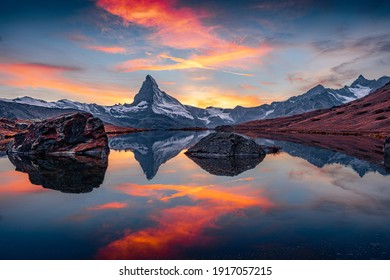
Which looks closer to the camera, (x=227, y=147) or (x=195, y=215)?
(x=195, y=215)

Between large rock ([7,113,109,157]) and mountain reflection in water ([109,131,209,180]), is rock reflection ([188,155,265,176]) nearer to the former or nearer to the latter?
mountain reflection in water ([109,131,209,180])

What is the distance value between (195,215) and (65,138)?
38482 millimetres

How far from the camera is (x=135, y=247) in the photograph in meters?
14.1

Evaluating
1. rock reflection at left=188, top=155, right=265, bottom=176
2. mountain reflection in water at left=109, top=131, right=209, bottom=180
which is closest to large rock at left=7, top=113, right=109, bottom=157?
mountain reflection in water at left=109, top=131, right=209, bottom=180

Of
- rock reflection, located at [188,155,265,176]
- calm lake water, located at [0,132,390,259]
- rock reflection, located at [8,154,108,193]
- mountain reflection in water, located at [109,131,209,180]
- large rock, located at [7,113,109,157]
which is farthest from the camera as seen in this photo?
large rock, located at [7,113,109,157]

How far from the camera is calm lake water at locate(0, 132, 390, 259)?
1370 cm

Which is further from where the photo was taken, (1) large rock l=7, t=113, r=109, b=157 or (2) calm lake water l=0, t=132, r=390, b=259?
(1) large rock l=7, t=113, r=109, b=157

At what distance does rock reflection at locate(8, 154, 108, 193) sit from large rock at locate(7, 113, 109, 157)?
7.14 m

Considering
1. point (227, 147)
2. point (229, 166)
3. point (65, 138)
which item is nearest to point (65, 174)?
point (229, 166)

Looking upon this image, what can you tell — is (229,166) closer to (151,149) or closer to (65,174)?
(65,174)

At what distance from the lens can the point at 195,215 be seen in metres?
18.6

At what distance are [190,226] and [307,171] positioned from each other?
2262 centimetres

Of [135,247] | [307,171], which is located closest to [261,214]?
[135,247]
